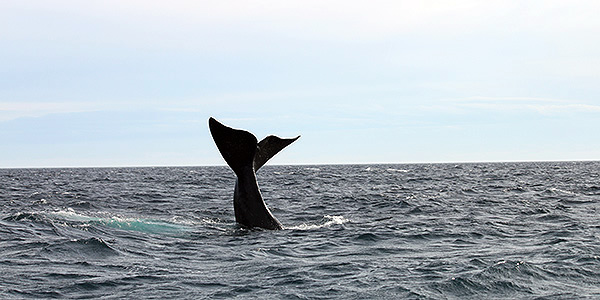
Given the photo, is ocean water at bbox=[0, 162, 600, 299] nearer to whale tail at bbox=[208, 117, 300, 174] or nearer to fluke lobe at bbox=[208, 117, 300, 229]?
fluke lobe at bbox=[208, 117, 300, 229]

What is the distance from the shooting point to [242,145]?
13062mm

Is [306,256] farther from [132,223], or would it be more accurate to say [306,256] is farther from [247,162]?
[132,223]

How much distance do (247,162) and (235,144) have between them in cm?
48

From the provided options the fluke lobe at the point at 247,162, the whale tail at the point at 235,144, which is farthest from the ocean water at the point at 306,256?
the whale tail at the point at 235,144

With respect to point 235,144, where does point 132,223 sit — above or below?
below

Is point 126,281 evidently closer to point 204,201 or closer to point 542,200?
point 204,201

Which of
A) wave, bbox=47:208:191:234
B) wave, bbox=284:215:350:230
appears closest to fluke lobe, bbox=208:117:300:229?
wave, bbox=284:215:350:230

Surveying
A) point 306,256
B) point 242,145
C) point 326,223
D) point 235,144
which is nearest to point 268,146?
point 242,145

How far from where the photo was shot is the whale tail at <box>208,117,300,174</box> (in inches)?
496

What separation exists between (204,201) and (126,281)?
47.8 feet

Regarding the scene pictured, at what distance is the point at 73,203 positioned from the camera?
20828 mm

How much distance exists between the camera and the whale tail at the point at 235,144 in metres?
12.6

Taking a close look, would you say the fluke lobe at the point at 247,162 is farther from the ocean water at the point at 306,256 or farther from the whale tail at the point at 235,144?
the ocean water at the point at 306,256

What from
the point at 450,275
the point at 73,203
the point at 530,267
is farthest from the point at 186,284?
the point at 73,203
